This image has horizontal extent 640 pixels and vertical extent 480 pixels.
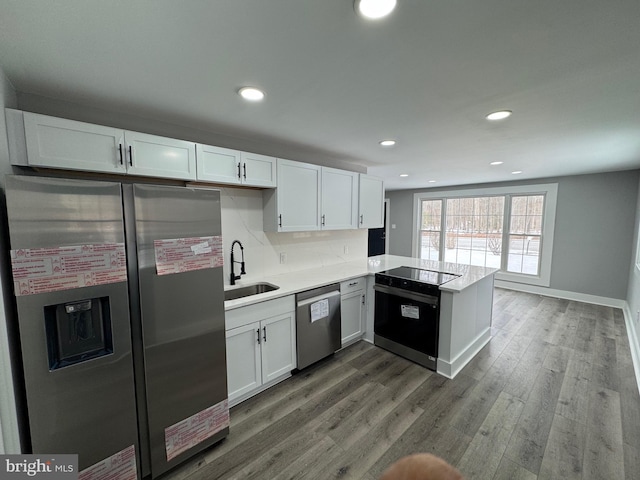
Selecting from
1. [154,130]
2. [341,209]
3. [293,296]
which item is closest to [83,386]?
[293,296]

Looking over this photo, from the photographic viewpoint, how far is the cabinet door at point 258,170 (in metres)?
2.34

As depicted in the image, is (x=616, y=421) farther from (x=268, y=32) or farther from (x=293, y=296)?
(x=268, y=32)

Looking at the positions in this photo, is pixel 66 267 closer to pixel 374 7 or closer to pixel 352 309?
pixel 374 7

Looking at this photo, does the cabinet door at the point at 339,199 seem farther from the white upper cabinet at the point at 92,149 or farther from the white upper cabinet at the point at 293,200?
the white upper cabinet at the point at 92,149

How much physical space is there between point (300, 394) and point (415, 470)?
6.34 feet

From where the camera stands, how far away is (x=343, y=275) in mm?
2953

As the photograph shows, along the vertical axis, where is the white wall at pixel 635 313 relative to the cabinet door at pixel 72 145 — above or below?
below

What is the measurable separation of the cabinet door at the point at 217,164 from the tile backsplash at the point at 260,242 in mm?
332

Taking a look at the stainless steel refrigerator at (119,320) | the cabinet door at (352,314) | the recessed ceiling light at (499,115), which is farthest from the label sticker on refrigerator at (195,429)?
the recessed ceiling light at (499,115)

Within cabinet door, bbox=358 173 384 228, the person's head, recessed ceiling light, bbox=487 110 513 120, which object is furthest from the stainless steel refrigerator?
cabinet door, bbox=358 173 384 228

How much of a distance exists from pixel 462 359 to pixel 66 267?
329cm

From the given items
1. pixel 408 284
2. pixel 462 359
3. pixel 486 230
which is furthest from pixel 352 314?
pixel 486 230

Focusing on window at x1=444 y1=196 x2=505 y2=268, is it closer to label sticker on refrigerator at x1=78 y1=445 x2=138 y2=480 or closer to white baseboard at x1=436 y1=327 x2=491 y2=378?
white baseboard at x1=436 y1=327 x2=491 y2=378

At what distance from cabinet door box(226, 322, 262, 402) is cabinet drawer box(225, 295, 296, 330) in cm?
5
